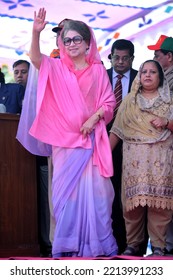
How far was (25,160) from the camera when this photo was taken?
6.10m

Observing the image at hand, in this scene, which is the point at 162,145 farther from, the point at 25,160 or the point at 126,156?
the point at 25,160

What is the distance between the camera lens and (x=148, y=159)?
5.84 metres

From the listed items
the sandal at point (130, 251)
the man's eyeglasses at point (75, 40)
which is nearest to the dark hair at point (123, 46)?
the man's eyeglasses at point (75, 40)

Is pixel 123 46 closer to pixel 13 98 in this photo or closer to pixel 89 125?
pixel 13 98

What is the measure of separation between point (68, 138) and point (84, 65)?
0.60 m

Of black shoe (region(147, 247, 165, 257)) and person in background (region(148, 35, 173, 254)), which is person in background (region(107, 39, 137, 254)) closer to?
person in background (region(148, 35, 173, 254))

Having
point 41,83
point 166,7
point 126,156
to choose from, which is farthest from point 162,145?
point 166,7

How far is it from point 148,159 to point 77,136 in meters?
0.58

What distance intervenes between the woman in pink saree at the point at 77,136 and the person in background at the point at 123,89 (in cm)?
67

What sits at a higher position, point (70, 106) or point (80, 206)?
point (70, 106)

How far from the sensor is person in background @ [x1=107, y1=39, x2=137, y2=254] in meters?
6.44

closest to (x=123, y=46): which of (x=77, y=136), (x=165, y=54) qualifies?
(x=165, y=54)

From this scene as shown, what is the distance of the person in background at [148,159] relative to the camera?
19.0 feet

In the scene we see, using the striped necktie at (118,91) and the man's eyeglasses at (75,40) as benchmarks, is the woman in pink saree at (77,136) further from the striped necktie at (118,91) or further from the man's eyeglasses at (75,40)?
the striped necktie at (118,91)
